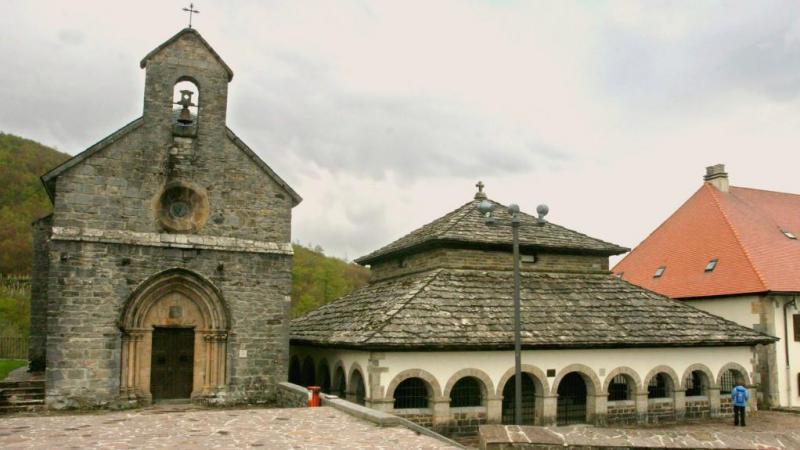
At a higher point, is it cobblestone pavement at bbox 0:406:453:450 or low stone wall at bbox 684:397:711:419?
cobblestone pavement at bbox 0:406:453:450

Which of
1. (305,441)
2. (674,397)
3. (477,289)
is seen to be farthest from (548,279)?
(305,441)

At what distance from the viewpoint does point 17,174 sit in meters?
59.1

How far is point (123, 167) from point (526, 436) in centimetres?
1174

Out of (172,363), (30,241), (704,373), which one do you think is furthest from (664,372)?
(30,241)

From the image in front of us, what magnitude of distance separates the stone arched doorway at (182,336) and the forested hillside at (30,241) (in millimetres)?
25414

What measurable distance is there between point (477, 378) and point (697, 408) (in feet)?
23.3

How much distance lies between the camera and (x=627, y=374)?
1891cm

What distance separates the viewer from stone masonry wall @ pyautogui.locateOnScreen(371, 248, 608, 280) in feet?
67.3

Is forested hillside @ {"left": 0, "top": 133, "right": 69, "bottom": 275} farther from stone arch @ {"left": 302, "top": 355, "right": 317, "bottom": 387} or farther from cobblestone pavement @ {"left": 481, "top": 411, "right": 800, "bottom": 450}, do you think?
cobblestone pavement @ {"left": 481, "top": 411, "right": 800, "bottom": 450}

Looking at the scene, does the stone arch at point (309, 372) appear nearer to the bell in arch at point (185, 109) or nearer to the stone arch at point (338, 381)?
the stone arch at point (338, 381)

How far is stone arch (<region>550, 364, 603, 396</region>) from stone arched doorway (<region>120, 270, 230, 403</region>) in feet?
27.9

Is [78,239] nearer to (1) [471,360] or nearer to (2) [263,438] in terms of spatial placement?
(2) [263,438]

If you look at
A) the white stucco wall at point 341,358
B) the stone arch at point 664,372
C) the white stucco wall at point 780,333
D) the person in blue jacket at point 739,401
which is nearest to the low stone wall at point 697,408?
the stone arch at point 664,372

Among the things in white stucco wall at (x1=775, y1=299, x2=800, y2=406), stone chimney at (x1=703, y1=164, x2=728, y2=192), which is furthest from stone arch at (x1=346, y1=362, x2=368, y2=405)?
stone chimney at (x1=703, y1=164, x2=728, y2=192)
